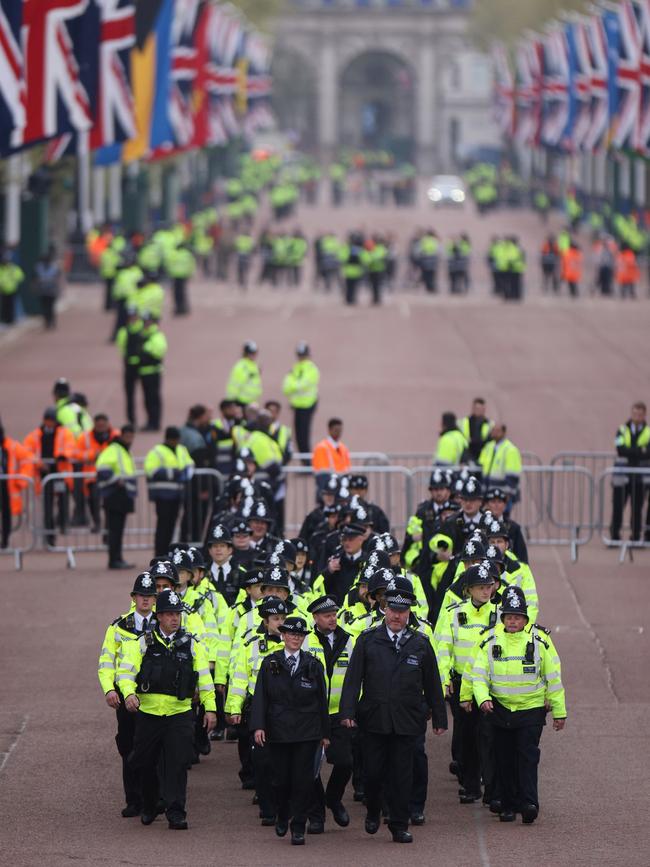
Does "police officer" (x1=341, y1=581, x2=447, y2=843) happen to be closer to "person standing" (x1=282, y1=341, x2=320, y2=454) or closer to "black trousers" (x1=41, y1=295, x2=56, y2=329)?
"person standing" (x1=282, y1=341, x2=320, y2=454)

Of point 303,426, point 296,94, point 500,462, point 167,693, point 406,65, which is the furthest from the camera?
point 406,65

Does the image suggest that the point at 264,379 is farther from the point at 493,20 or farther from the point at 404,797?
the point at 493,20

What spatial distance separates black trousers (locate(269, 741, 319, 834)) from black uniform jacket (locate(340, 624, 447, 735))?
31 centimetres

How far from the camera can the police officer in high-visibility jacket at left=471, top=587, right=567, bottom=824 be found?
40.0 feet

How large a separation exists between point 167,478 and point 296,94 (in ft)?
406

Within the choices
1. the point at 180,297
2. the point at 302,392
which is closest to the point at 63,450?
the point at 302,392

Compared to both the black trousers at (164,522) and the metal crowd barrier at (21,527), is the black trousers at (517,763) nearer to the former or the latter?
the black trousers at (164,522)

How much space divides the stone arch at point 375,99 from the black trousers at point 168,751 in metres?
133

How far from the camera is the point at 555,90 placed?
61062 mm

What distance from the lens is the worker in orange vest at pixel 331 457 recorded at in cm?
2066

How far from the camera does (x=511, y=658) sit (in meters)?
12.2

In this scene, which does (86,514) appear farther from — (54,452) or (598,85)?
(598,85)

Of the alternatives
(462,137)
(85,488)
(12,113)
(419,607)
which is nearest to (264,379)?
(12,113)

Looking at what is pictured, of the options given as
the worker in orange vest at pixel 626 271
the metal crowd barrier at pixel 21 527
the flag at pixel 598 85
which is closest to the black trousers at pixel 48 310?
the worker in orange vest at pixel 626 271
